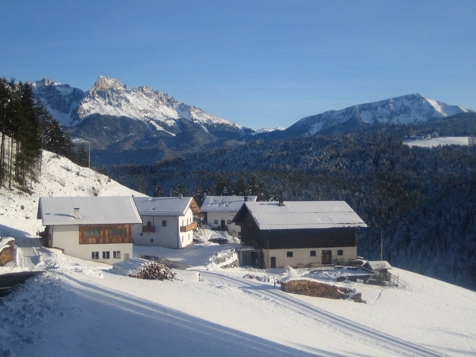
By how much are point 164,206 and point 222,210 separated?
22.0 meters

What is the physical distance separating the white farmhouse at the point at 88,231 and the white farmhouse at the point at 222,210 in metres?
33.5

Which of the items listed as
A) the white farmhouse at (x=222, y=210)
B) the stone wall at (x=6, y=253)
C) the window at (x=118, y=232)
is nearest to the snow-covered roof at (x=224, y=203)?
the white farmhouse at (x=222, y=210)

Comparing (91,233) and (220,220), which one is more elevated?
(91,233)

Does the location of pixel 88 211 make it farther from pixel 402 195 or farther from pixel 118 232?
pixel 402 195

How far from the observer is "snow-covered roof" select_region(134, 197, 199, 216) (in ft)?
171

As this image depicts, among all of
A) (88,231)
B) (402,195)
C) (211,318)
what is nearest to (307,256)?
(88,231)

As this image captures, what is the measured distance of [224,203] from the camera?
76125 mm

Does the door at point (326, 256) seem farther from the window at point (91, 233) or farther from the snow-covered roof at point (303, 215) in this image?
the window at point (91, 233)

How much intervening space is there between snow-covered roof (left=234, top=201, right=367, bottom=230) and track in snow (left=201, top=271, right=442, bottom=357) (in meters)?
17.8

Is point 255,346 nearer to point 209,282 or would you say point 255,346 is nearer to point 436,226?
point 209,282

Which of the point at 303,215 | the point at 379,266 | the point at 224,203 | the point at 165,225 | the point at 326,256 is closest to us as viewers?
the point at 379,266

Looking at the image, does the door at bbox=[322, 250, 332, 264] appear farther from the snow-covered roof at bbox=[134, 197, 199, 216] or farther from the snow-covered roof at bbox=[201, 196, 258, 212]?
the snow-covered roof at bbox=[201, 196, 258, 212]

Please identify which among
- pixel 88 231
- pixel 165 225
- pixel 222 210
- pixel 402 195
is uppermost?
pixel 402 195

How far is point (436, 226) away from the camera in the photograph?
114500mm
